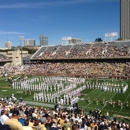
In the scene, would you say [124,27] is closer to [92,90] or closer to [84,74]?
[84,74]

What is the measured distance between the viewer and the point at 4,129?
3.61 meters

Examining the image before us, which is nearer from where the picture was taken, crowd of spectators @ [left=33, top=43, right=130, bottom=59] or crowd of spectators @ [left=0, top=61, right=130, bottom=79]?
crowd of spectators @ [left=0, top=61, right=130, bottom=79]

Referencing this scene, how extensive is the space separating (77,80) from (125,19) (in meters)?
133

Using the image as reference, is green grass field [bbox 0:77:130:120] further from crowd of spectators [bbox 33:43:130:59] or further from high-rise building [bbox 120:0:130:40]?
high-rise building [bbox 120:0:130:40]

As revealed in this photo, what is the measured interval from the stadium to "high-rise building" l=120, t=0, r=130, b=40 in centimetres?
10195

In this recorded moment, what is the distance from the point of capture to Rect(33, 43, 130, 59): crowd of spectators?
4702 cm

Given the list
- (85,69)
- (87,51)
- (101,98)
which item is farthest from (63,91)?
(87,51)

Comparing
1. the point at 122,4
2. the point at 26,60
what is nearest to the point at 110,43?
the point at 26,60

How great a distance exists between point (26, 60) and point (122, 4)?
388 feet

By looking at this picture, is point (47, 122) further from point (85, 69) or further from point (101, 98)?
point (85, 69)

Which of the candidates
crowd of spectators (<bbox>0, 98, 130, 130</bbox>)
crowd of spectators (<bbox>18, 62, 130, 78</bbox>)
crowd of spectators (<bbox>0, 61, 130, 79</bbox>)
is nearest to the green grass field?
crowd of spectators (<bbox>0, 98, 130, 130</bbox>)

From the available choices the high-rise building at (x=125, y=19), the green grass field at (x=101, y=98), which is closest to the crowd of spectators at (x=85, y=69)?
the green grass field at (x=101, y=98)

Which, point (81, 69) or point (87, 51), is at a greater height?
point (87, 51)

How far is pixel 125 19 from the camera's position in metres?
150
